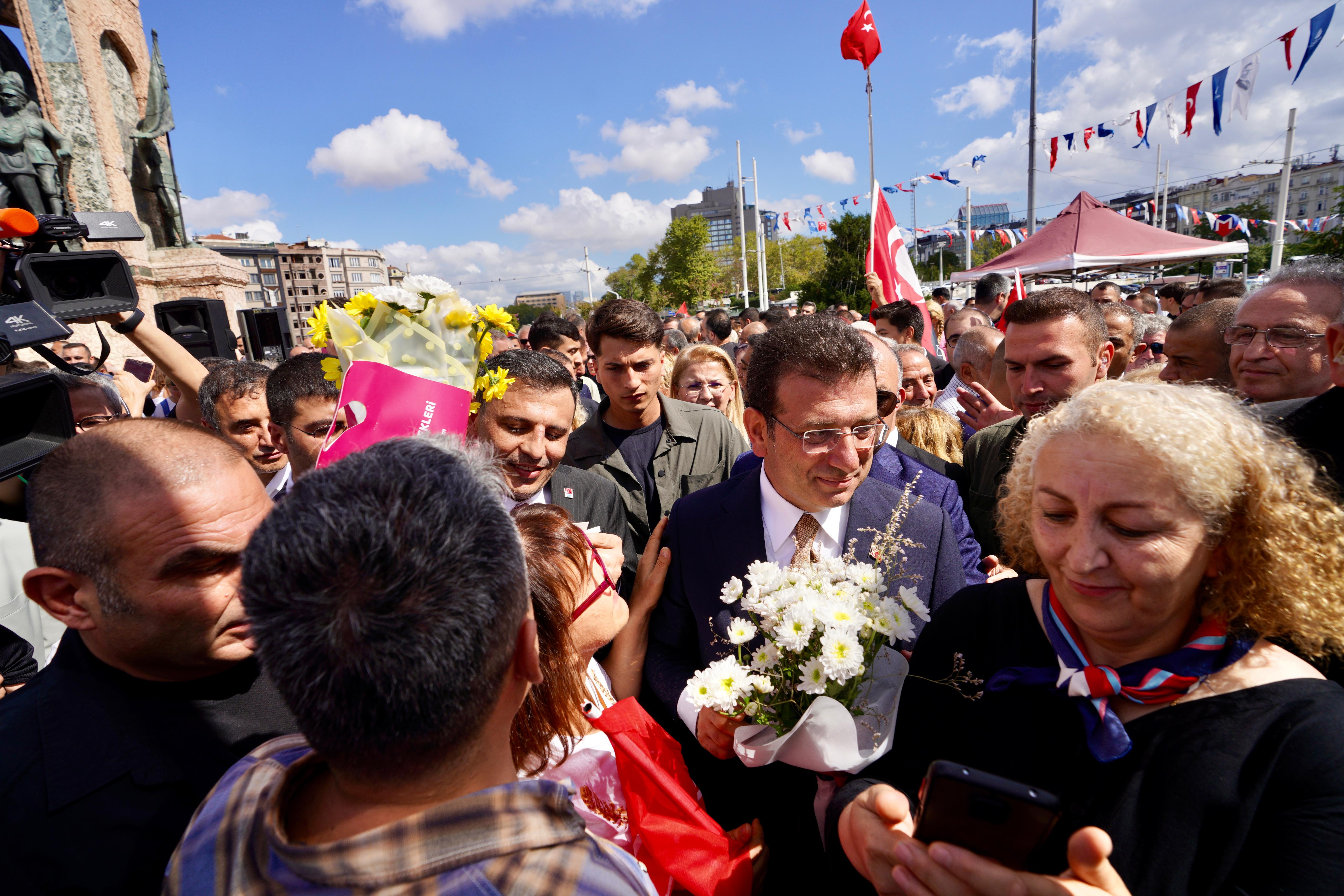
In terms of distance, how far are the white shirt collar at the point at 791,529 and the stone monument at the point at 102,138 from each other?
39.3 ft

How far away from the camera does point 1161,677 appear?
1337mm

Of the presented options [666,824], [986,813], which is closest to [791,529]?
[666,824]

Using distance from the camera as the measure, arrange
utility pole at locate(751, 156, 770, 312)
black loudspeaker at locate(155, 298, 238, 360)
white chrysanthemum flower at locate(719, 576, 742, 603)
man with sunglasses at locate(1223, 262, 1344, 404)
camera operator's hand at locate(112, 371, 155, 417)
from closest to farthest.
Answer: white chrysanthemum flower at locate(719, 576, 742, 603) < man with sunglasses at locate(1223, 262, 1344, 404) < camera operator's hand at locate(112, 371, 155, 417) < black loudspeaker at locate(155, 298, 238, 360) < utility pole at locate(751, 156, 770, 312)

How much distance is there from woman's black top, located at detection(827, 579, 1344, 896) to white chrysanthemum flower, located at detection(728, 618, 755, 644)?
527 mm

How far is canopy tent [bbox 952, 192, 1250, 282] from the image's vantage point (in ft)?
39.5

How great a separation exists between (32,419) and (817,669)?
2541mm

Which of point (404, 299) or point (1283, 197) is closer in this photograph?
point (404, 299)

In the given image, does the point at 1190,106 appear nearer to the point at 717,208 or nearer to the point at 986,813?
the point at 986,813

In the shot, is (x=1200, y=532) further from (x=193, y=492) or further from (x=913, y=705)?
(x=193, y=492)

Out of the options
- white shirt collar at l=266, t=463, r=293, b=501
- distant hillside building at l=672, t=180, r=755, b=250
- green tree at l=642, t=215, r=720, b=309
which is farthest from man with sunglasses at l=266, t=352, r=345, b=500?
distant hillside building at l=672, t=180, r=755, b=250

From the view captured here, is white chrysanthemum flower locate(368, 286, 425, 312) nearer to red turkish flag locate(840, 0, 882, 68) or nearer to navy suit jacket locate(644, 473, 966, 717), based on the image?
navy suit jacket locate(644, 473, 966, 717)

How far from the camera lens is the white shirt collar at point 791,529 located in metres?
2.34

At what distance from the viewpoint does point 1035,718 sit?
4.91 ft

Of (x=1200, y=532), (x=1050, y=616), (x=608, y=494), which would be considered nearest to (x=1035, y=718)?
(x=1050, y=616)
